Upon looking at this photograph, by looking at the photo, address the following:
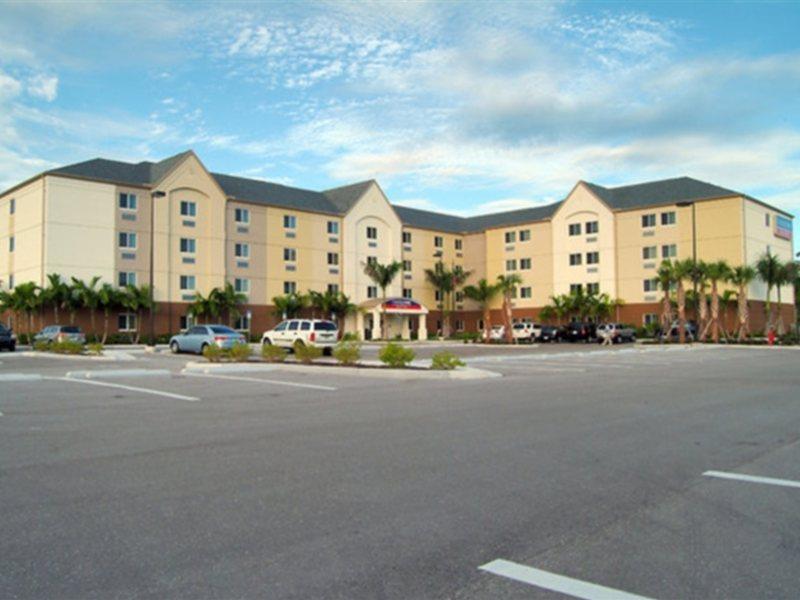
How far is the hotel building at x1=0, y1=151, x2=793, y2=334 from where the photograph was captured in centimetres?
5062

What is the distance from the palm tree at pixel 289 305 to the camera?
5931cm

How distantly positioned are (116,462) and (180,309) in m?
47.9

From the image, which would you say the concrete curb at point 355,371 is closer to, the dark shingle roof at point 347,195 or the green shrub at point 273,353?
the green shrub at point 273,353

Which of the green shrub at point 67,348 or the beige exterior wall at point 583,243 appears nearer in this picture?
the green shrub at point 67,348

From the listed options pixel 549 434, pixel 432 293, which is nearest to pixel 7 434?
pixel 549 434

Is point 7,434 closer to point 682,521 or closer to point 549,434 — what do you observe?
point 549,434

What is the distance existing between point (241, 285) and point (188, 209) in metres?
7.44

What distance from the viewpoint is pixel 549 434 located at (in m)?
10.4

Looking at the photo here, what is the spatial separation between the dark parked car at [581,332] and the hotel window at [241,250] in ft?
89.9

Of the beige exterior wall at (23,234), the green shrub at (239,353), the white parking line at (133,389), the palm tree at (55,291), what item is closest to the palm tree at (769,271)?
the green shrub at (239,353)

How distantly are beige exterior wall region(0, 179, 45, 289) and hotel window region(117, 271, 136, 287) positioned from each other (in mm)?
5072

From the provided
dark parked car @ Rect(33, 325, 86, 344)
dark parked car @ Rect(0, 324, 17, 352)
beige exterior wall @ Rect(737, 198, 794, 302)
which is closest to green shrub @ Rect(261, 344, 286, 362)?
dark parked car @ Rect(33, 325, 86, 344)

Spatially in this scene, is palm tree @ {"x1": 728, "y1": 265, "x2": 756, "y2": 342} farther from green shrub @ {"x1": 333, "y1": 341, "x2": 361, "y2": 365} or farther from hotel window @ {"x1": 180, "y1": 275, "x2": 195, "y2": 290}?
hotel window @ {"x1": 180, "y1": 275, "x2": 195, "y2": 290}

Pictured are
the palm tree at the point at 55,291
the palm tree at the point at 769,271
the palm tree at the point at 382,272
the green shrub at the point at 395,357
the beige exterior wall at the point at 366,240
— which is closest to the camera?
the green shrub at the point at 395,357
